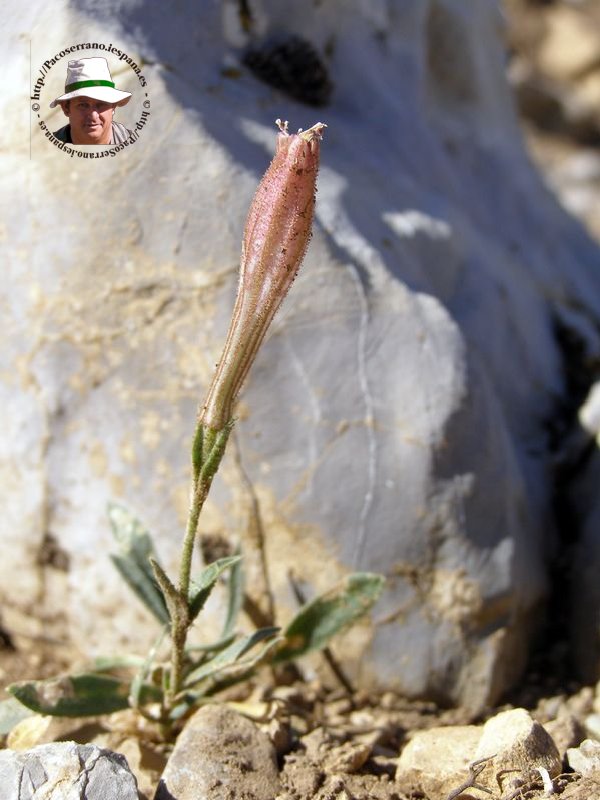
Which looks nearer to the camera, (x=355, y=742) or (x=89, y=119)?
Result: (x=355, y=742)

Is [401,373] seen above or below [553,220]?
below

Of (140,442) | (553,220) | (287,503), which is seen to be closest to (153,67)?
(140,442)

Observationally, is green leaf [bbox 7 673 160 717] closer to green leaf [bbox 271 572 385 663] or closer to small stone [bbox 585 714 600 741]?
green leaf [bbox 271 572 385 663]

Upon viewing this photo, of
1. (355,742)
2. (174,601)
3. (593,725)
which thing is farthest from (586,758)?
(174,601)

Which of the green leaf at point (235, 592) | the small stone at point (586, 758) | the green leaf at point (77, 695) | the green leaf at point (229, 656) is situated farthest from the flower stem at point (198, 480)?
the small stone at point (586, 758)

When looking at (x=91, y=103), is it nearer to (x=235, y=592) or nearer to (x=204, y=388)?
(x=204, y=388)

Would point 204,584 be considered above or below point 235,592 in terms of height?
above

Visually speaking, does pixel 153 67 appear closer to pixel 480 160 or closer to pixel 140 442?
pixel 140 442
